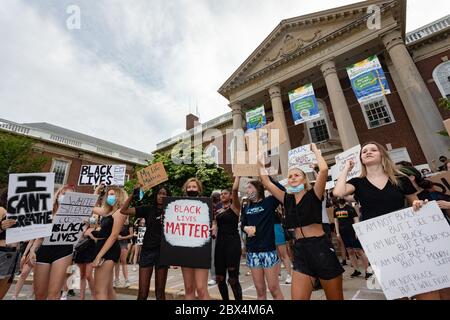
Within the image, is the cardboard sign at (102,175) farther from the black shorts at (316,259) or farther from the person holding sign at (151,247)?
the black shorts at (316,259)

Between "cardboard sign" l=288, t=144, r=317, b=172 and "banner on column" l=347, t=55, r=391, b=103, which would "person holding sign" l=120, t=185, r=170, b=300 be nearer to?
"cardboard sign" l=288, t=144, r=317, b=172

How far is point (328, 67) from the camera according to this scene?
15070 millimetres

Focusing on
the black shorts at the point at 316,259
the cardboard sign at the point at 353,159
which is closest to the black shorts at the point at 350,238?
the cardboard sign at the point at 353,159

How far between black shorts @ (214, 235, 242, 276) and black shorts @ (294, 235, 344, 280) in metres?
A: 1.33

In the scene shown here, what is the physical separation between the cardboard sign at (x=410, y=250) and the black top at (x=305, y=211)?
0.52 meters

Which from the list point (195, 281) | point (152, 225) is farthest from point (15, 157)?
point (195, 281)

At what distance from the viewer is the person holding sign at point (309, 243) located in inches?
87.0

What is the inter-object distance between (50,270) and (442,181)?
18.8 ft

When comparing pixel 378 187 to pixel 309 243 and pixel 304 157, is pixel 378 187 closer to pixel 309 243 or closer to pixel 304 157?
pixel 309 243

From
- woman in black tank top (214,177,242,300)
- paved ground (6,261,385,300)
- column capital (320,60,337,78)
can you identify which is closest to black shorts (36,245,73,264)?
woman in black tank top (214,177,242,300)

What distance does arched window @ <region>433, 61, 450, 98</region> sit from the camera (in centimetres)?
1430

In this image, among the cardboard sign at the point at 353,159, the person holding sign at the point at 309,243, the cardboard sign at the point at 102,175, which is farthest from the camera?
the cardboard sign at the point at 102,175

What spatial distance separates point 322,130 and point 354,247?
44.3ft
